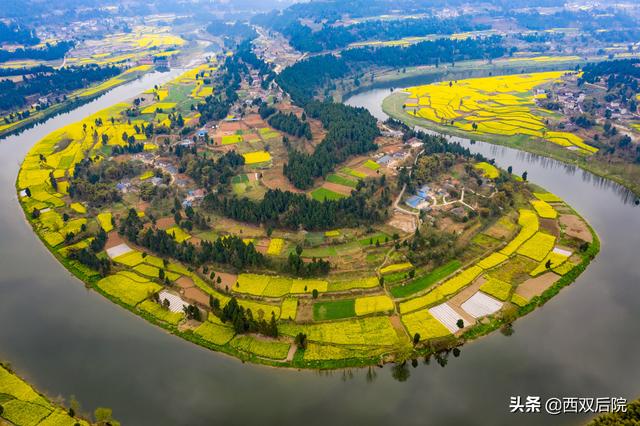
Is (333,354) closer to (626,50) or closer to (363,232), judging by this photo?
(363,232)

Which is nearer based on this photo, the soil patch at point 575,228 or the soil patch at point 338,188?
the soil patch at point 575,228

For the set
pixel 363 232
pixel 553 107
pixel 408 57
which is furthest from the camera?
pixel 408 57

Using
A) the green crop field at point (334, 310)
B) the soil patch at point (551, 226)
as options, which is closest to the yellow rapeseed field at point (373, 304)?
the green crop field at point (334, 310)

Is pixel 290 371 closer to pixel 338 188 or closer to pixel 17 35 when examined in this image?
pixel 338 188

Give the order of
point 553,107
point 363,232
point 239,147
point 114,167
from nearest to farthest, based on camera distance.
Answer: point 363,232
point 114,167
point 239,147
point 553,107

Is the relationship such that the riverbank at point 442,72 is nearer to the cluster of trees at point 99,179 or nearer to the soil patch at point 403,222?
the cluster of trees at point 99,179

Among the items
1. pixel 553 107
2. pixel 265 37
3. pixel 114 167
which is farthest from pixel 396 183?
pixel 265 37
